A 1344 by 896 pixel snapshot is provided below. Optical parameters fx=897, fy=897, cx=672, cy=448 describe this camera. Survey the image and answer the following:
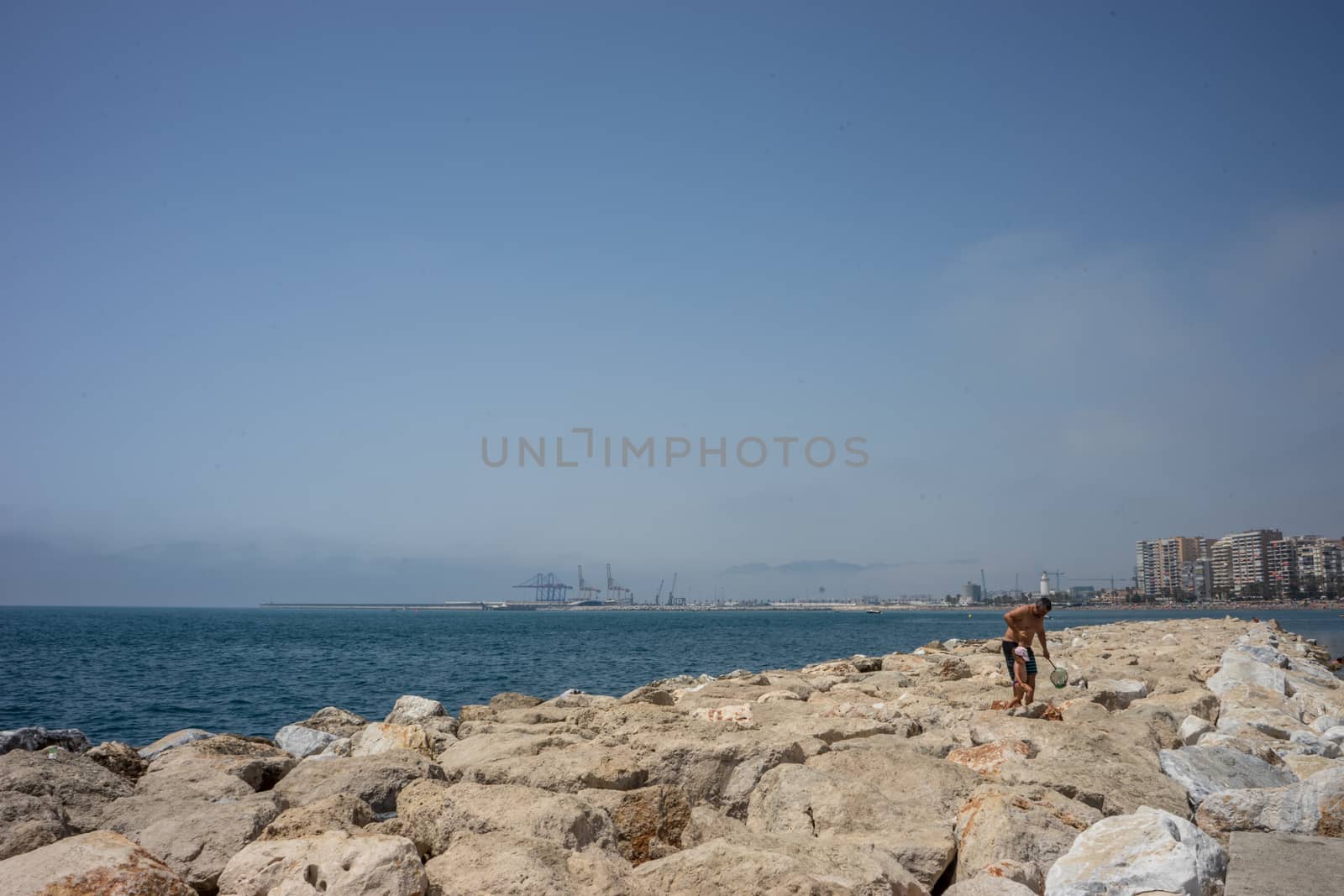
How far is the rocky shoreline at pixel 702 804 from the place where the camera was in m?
4.22

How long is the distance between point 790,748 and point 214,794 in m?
4.25

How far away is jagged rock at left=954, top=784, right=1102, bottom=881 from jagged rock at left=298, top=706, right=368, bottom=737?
8596mm

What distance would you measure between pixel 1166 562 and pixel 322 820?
192161 millimetres

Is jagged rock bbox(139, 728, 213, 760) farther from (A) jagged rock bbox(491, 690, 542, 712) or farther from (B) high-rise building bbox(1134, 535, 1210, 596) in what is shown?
(B) high-rise building bbox(1134, 535, 1210, 596)

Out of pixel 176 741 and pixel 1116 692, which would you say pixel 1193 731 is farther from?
pixel 176 741

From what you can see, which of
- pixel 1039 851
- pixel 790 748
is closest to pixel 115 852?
pixel 790 748

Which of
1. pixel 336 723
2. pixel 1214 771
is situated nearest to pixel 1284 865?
pixel 1214 771

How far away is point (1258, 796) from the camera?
5.57 meters

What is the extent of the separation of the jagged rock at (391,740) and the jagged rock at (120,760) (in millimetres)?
1891

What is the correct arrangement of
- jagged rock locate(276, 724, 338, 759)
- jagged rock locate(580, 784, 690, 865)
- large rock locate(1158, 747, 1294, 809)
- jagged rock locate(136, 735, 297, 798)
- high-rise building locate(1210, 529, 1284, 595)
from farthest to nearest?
1. high-rise building locate(1210, 529, 1284, 595)
2. jagged rock locate(276, 724, 338, 759)
3. jagged rock locate(136, 735, 297, 798)
4. large rock locate(1158, 747, 1294, 809)
5. jagged rock locate(580, 784, 690, 865)

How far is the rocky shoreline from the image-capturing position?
4219 millimetres

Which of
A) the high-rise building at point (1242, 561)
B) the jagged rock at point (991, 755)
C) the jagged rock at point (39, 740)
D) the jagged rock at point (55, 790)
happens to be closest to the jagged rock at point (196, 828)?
the jagged rock at point (55, 790)

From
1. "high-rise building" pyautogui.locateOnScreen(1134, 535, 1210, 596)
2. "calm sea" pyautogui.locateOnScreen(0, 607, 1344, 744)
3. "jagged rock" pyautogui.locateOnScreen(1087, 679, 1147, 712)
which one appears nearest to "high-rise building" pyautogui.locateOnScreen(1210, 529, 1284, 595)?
"high-rise building" pyautogui.locateOnScreen(1134, 535, 1210, 596)

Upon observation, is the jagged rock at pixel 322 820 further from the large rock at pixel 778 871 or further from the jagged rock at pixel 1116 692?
the jagged rock at pixel 1116 692
